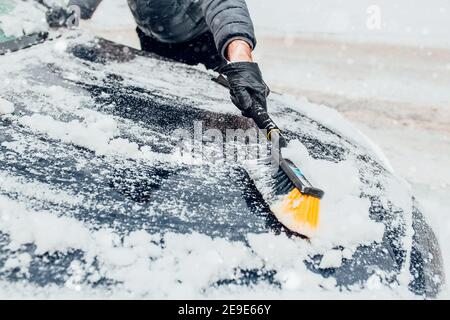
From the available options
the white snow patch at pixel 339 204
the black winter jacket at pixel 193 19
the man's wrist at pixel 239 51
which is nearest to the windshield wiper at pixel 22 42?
the black winter jacket at pixel 193 19

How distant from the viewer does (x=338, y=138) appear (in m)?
1.99

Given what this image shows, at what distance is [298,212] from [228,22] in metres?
1.17

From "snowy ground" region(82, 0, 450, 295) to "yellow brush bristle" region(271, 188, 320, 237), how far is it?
2.61ft

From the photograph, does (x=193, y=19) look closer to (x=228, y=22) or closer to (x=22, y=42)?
(x=228, y=22)

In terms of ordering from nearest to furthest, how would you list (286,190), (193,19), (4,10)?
(286,190) → (4,10) → (193,19)

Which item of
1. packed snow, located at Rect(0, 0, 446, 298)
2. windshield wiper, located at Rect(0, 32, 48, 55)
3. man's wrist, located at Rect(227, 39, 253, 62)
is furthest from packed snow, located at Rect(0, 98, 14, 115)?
man's wrist, located at Rect(227, 39, 253, 62)

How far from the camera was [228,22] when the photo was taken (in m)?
1.95

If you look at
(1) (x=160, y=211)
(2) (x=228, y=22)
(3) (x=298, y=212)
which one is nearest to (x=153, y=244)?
(1) (x=160, y=211)

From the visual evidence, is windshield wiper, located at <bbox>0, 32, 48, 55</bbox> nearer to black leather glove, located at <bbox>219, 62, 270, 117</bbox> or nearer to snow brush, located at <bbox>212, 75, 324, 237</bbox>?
black leather glove, located at <bbox>219, 62, 270, 117</bbox>

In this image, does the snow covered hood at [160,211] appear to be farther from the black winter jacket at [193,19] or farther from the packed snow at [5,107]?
the black winter jacket at [193,19]

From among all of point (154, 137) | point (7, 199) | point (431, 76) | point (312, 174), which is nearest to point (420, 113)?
point (431, 76)

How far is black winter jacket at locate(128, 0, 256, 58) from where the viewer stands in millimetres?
1942

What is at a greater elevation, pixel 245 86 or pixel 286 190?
pixel 245 86

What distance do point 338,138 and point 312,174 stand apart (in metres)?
0.64
